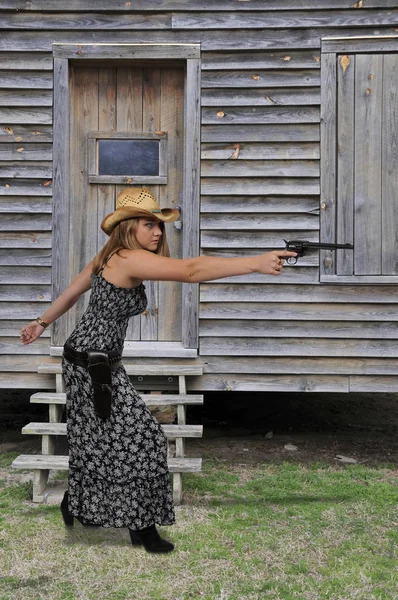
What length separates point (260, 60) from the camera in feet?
20.0

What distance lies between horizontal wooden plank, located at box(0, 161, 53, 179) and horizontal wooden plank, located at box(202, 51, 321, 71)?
1537 mm

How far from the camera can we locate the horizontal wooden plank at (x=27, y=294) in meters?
6.18

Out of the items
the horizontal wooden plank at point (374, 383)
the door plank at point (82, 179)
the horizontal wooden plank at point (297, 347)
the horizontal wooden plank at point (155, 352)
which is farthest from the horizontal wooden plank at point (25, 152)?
the horizontal wooden plank at point (374, 383)

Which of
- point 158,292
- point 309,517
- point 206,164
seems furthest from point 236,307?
point 309,517

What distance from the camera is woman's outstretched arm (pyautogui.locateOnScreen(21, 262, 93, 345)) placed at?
3.90m

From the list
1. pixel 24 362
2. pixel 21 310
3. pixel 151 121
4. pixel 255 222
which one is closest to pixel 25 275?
pixel 21 310

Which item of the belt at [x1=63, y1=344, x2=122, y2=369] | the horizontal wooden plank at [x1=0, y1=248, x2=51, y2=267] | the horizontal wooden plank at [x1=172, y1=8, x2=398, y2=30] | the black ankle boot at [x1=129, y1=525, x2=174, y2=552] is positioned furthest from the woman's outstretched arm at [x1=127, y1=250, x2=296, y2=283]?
the horizontal wooden plank at [x1=172, y1=8, x2=398, y2=30]

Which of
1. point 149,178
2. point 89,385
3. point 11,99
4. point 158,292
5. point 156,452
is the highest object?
point 11,99

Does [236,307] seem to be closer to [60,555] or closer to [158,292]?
[158,292]

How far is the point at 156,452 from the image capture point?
12.2 feet

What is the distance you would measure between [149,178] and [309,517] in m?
3.16

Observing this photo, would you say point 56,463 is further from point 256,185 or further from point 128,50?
point 128,50

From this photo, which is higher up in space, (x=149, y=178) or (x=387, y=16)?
(x=387, y=16)

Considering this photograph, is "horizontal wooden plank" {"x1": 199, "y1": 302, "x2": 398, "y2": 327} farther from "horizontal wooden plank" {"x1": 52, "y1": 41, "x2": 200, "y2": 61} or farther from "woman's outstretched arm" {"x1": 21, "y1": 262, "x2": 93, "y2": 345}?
"woman's outstretched arm" {"x1": 21, "y1": 262, "x2": 93, "y2": 345}
